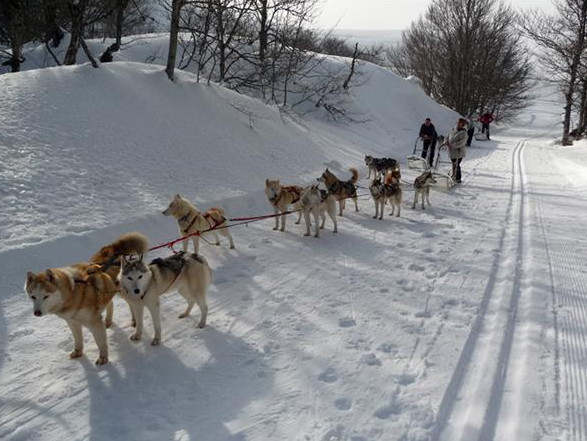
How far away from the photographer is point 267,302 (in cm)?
502

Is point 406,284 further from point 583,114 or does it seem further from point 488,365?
point 583,114

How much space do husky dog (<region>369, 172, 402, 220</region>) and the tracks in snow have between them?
2588 millimetres

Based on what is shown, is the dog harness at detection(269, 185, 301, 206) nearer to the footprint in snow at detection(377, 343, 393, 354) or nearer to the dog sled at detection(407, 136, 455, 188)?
the footprint in snow at detection(377, 343, 393, 354)

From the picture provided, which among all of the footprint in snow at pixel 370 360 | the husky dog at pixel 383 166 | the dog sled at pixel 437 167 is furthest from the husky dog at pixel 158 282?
the husky dog at pixel 383 166

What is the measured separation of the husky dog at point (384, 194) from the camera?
8.54 m

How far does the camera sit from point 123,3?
46.2ft

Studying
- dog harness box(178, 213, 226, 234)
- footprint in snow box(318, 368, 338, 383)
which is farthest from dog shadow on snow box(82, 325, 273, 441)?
dog harness box(178, 213, 226, 234)

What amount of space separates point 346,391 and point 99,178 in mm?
5688

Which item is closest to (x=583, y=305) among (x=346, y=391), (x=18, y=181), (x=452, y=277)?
(x=452, y=277)

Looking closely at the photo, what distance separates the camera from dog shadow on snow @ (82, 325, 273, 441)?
124 inches

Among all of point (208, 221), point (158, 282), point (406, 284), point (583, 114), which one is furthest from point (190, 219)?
point (583, 114)

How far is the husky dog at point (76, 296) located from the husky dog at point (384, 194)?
5.61 m

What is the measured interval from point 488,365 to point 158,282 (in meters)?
2.95

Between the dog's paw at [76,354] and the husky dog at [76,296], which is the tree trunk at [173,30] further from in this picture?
the dog's paw at [76,354]
